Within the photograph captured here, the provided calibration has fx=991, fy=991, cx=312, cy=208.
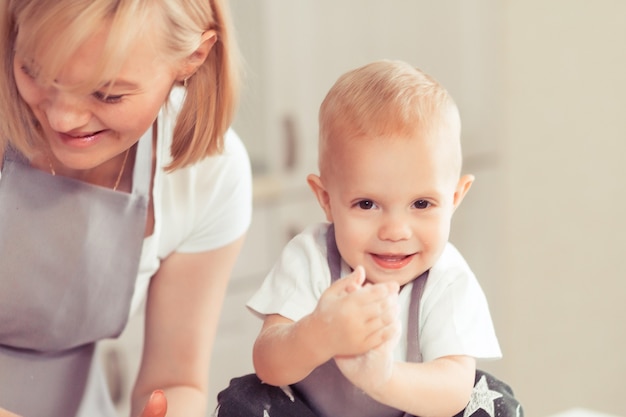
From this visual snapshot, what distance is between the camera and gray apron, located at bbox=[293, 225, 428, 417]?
76 centimetres

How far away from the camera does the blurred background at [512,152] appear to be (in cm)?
221

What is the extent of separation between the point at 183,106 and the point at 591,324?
1.75 m

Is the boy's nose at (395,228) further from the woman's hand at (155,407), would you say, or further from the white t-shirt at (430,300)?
the woman's hand at (155,407)

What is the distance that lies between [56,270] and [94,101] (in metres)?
0.26

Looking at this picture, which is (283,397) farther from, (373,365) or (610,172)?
(610,172)

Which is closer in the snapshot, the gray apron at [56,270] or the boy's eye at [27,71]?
the boy's eye at [27,71]

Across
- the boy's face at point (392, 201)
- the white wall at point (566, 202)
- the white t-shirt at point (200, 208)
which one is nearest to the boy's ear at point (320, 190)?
the boy's face at point (392, 201)

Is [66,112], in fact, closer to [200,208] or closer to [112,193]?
[112,193]

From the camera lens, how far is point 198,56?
0.87 meters

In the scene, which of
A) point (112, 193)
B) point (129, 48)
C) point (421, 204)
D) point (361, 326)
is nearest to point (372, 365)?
point (361, 326)

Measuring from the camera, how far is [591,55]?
2332 millimetres

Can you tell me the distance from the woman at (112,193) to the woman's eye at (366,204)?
0.21m

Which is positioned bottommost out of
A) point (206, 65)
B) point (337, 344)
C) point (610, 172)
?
point (610, 172)

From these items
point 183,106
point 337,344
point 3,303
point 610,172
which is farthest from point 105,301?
point 610,172
